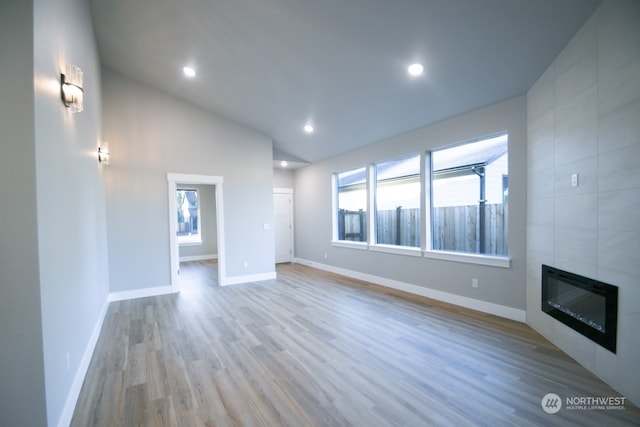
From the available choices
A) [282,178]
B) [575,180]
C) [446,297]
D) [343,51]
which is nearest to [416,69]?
[343,51]

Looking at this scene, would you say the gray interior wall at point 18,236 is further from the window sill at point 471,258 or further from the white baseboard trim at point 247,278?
the window sill at point 471,258

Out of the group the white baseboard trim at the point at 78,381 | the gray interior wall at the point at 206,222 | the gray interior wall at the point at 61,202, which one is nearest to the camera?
the gray interior wall at the point at 61,202

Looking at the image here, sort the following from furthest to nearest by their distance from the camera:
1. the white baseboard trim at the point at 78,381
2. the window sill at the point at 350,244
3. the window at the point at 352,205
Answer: the window at the point at 352,205
the window sill at the point at 350,244
the white baseboard trim at the point at 78,381

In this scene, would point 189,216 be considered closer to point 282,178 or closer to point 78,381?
point 282,178

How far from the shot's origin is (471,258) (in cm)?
404

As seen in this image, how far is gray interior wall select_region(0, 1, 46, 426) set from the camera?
4.85 feet

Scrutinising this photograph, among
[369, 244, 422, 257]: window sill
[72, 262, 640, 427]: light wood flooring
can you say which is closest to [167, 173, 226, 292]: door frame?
[72, 262, 640, 427]: light wood flooring

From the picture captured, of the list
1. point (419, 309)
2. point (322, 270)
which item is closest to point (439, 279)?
point (419, 309)

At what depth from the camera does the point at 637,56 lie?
6.59 ft

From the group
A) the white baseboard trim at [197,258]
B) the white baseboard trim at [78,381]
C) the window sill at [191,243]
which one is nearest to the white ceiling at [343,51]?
the white baseboard trim at [78,381]

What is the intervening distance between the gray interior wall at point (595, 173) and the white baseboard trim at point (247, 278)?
182 inches

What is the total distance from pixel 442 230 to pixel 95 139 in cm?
519

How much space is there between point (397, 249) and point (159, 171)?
457 cm

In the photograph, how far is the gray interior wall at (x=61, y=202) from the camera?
1658mm
